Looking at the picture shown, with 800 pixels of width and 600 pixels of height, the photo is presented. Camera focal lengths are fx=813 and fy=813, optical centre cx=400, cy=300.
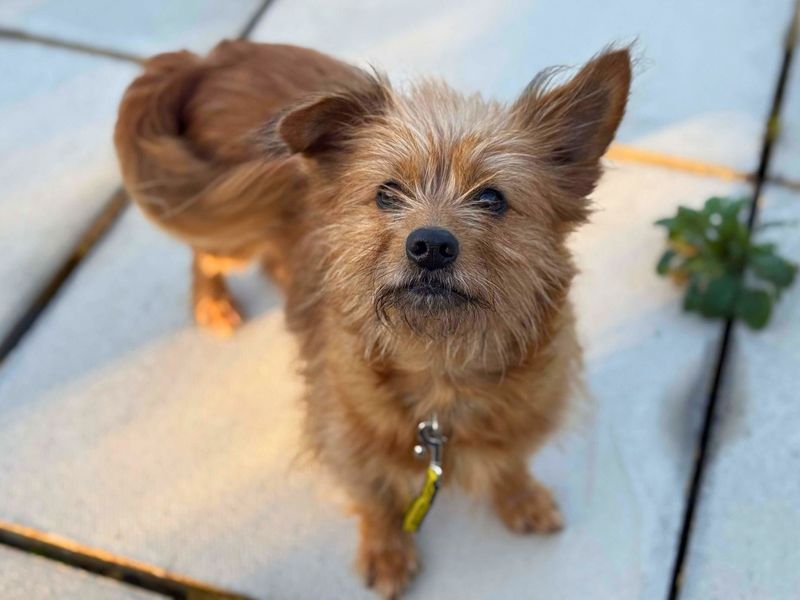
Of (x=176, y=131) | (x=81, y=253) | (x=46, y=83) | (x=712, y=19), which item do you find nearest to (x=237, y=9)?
(x=46, y=83)

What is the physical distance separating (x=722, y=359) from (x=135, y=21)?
319 centimetres

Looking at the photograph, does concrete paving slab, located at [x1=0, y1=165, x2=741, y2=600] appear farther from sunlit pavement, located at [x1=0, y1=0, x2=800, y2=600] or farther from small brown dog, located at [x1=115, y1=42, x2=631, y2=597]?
small brown dog, located at [x1=115, y1=42, x2=631, y2=597]

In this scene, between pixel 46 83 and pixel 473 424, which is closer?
pixel 473 424

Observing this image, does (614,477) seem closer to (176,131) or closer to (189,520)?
(189,520)

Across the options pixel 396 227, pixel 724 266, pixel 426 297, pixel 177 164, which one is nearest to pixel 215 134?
pixel 177 164

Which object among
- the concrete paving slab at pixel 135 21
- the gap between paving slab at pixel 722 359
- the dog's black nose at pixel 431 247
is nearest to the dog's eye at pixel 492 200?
the dog's black nose at pixel 431 247

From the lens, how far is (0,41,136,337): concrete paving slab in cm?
320

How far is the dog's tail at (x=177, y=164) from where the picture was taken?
8.00 feet

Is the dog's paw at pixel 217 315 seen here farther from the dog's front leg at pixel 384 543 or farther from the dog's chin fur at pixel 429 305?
the dog's chin fur at pixel 429 305

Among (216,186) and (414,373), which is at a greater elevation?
(216,186)

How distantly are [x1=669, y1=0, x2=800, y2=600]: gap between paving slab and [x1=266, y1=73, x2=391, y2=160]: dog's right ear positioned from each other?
1.54 meters

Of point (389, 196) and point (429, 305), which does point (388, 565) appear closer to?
point (429, 305)

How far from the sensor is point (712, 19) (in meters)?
3.96

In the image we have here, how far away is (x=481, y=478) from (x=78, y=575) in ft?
4.13
